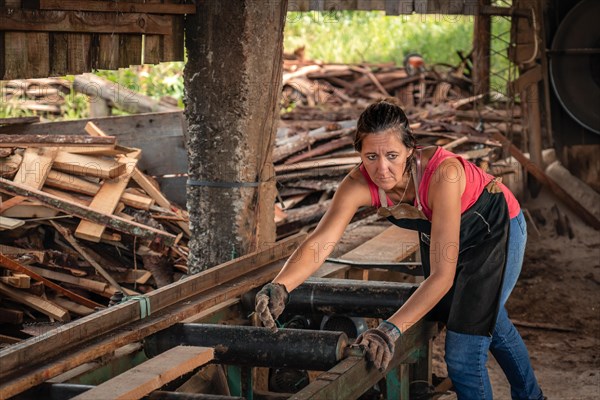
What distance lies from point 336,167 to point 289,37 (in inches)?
327

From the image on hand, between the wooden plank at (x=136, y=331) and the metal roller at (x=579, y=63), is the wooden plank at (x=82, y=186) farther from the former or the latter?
the metal roller at (x=579, y=63)

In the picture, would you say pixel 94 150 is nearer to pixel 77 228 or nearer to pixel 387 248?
pixel 77 228

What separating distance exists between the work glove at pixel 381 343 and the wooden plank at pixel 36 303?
2.50m

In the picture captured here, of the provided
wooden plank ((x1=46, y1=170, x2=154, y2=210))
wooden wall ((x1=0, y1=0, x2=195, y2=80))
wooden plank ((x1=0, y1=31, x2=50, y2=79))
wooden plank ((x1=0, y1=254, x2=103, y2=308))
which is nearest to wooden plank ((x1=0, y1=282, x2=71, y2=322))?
wooden plank ((x1=0, y1=254, x2=103, y2=308))

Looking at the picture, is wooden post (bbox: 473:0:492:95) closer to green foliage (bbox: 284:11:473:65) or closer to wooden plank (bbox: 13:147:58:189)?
green foliage (bbox: 284:11:473:65)

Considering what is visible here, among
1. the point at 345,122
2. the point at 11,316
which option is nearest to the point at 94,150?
the point at 11,316

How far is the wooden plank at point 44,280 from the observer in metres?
5.17

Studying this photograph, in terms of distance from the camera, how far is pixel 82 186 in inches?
243

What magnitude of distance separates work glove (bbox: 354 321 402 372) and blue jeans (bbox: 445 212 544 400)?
24.5 inches

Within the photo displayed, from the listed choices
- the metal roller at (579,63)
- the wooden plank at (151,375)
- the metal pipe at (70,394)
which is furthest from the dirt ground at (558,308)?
the metal pipe at (70,394)

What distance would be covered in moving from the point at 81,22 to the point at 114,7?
0.79 ft

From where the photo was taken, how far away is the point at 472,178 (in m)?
3.74

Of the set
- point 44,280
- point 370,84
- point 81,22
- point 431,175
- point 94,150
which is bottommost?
point 44,280

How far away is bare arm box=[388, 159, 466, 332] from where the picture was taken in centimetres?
338
